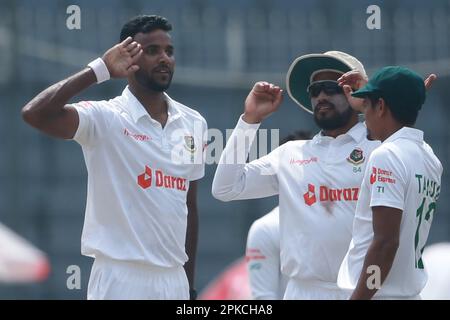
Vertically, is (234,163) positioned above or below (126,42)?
below

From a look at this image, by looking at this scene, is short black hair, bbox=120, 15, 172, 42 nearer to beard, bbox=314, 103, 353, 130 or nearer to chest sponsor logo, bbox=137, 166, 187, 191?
chest sponsor logo, bbox=137, 166, 187, 191

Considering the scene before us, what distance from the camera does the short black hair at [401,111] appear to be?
5832 millimetres

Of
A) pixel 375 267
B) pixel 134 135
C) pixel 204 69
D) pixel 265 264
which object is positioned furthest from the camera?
pixel 204 69

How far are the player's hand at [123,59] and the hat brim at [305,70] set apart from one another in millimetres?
1034

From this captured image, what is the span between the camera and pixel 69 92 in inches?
230

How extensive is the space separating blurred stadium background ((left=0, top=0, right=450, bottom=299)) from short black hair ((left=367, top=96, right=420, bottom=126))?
8423mm

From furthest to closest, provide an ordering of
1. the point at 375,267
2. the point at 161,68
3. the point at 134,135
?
the point at 161,68 < the point at 134,135 < the point at 375,267

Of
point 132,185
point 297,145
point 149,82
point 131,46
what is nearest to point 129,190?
point 132,185

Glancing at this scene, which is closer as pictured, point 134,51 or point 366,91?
point 366,91

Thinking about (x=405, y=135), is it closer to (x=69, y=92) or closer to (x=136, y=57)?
(x=136, y=57)

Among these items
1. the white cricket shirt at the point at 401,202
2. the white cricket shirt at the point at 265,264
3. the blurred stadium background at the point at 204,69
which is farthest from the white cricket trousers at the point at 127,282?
the blurred stadium background at the point at 204,69

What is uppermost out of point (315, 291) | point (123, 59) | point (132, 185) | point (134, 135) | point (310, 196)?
point (123, 59)

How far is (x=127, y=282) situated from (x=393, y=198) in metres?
1.34

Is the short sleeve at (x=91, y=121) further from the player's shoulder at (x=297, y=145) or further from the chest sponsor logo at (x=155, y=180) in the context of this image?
the player's shoulder at (x=297, y=145)
